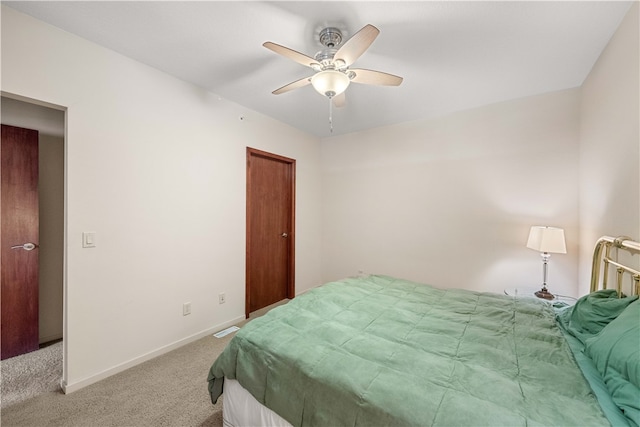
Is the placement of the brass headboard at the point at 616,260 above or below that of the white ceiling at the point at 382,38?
below

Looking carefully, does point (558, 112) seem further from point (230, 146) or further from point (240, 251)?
point (240, 251)

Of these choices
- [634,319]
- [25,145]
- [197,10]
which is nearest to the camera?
[634,319]

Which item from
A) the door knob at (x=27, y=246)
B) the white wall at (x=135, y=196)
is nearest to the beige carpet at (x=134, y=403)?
the white wall at (x=135, y=196)

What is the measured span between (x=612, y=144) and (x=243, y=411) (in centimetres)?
295

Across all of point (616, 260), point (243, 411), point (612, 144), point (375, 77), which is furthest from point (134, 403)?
point (612, 144)

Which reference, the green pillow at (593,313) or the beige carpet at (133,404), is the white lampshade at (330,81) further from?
the beige carpet at (133,404)

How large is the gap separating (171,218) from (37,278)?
135cm

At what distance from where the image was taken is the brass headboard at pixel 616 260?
1.37 metres

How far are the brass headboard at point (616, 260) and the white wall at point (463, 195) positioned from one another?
2.62ft

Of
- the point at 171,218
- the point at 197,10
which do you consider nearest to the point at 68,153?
the point at 171,218

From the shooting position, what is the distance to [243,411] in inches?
53.5

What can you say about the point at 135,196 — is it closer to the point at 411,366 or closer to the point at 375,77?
the point at 375,77

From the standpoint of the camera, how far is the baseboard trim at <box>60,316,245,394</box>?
1.78m

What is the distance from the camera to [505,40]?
1787 millimetres
